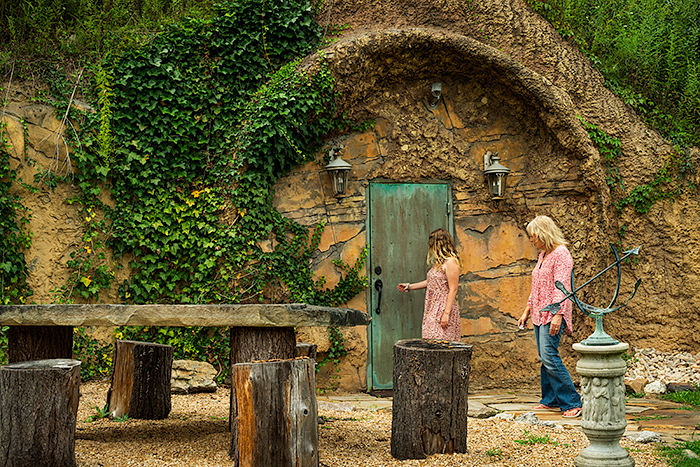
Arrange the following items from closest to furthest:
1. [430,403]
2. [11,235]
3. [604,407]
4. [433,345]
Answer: [604,407]
[430,403]
[433,345]
[11,235]

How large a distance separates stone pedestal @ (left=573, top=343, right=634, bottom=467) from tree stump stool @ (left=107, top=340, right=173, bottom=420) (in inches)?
116

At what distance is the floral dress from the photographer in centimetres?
528

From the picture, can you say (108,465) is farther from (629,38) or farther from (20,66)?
(629,38)

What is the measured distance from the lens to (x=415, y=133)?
688 centimetres

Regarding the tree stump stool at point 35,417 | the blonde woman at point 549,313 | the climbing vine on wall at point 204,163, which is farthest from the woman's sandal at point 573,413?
the tree stump stool at point 35,417

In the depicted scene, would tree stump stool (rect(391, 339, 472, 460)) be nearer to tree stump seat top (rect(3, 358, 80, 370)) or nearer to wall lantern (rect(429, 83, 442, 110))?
tree stump seat top (rect(3, 358, 80, 370))

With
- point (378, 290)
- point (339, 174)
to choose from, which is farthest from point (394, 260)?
point (339, 174)

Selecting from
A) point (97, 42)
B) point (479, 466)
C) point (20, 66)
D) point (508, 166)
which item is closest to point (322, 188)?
point (508, 166)

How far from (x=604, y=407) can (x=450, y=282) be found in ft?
7.68

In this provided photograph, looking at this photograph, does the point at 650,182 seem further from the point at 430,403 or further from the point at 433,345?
the point at 430,403

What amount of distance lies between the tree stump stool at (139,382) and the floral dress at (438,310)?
2.30 metres

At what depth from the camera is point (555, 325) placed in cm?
463

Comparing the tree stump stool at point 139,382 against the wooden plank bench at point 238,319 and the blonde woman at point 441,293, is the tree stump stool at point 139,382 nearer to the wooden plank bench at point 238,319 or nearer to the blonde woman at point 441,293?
the wooden plank bench at point 238,319

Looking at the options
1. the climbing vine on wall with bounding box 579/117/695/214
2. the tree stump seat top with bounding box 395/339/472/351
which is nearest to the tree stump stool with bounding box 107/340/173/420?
the tree stump seat top with bounding box 395/339/472/351
